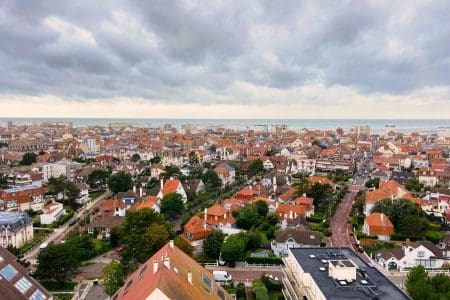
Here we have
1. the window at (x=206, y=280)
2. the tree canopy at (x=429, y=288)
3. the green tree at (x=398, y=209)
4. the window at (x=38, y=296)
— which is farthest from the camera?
the green tree at (x=398, y=209)

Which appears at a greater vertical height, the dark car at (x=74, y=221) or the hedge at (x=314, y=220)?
the hedge at (x=314, y=220)

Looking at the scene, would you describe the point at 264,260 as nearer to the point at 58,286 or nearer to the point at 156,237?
the point at 156,237

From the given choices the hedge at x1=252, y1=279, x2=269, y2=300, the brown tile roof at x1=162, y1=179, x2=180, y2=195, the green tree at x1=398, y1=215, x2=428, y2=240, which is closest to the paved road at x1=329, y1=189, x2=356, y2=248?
the green tree at x1=398, y1=215, x2=428, y2=240

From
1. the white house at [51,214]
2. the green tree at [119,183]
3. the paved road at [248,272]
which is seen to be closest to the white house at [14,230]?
the white house at [51,214]

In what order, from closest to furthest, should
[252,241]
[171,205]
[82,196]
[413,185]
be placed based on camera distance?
[252,241]
[171,205]
[82,196]
[413,185]

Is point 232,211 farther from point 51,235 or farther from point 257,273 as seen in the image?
point 51,235

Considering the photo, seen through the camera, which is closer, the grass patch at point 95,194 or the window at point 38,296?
the window at point 38,296

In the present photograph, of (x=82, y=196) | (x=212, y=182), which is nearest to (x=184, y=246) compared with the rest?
(x=82, y=196)

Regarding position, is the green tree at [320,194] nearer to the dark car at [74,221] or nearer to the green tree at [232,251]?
the green tree at [232,251]
